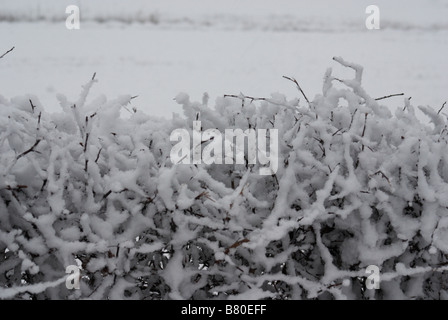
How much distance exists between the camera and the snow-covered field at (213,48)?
879cm

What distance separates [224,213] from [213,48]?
9.94 m

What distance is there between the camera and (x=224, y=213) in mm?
1668

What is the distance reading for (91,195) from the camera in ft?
5.35

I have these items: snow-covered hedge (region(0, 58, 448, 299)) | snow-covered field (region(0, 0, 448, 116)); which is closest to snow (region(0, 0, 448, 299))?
snow-covered hedge (region(0, 58, 448, 299))

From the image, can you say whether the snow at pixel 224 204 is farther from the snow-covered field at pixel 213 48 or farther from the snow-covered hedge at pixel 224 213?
the snow-covered field at pixel 213 48

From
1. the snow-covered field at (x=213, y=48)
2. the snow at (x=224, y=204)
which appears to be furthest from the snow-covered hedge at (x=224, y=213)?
the snow-covered field at (x=213, y=48)

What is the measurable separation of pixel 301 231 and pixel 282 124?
42 cm

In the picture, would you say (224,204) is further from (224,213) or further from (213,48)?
(213,48)

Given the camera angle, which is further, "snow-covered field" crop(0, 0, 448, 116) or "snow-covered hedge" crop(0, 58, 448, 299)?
"snow-covered field" crop(0, 0, 448, 116)

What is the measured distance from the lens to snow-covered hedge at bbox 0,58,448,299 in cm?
161

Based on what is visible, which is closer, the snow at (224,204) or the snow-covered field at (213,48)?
the snow at (224,204)

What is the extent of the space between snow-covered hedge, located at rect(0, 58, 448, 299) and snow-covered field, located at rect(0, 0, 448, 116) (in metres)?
5.76

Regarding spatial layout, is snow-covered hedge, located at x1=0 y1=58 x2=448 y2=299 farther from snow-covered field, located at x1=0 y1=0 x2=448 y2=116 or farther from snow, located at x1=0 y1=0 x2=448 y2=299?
snow-covered field, located at x1=0 y1=0 x2=448 y2=116

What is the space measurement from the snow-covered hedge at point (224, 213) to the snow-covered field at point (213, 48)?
5.76 metres
